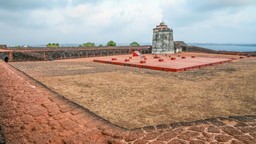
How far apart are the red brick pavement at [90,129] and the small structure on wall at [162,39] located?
22.1 m

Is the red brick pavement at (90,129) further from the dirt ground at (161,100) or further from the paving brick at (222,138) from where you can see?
the dirt ground at (161,100)

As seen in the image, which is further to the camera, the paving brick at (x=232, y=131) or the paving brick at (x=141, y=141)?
the paving brick at (x=232, y=131)

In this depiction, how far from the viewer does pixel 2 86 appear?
5434 millimetres

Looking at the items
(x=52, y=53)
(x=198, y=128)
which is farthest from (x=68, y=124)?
(x=52, y=53)

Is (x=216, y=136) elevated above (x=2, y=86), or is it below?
below

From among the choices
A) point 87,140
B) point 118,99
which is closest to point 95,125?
point 87,140

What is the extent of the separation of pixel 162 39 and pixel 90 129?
75.9ft

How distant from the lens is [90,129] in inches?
146

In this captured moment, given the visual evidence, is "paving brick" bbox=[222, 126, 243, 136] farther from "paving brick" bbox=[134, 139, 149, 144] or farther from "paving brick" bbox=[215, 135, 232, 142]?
"paving brick" bbox=[134, 139, 149, 144]

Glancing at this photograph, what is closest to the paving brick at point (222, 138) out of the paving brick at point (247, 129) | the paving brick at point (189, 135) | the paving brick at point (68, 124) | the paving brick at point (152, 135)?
the paving brick at point (189, 135)

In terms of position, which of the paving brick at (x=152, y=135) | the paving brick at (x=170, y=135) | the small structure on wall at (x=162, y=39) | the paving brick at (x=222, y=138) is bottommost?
the paving brick at (x=152, y=135)

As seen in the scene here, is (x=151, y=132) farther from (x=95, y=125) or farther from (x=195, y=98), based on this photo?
(x=195, y=98)

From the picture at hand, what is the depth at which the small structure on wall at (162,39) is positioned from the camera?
83.6ft

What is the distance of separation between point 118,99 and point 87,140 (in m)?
2.54
